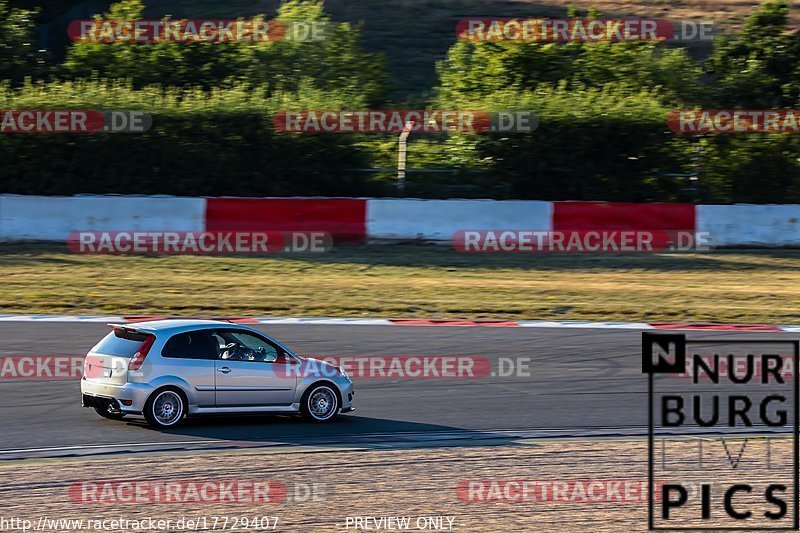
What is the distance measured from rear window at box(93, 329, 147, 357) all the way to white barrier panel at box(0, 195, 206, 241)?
997 cm

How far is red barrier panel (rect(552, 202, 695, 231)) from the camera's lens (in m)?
20.4

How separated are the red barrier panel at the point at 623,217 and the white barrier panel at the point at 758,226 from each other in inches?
25.5

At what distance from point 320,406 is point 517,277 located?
8772 mm

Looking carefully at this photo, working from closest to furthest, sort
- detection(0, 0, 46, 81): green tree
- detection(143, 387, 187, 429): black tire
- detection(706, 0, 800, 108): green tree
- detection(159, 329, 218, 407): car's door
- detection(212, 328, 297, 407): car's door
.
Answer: detection(143, 387, 187, 429): black tire, detection(159, 329, 218, 407): car's door, detection(212, 328, 297, 407): car's door, detection(0, 0, 46, 81): green tree, detection(706, 0, 800, 108): green tree

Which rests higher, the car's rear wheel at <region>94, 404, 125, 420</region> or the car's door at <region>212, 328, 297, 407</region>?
the car's door at <region>212, 328, 297, 407</region>

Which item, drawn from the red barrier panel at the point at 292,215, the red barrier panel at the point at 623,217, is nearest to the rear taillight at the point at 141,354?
the red barrier panel at the point at 292,215

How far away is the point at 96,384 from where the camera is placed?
10109 mm

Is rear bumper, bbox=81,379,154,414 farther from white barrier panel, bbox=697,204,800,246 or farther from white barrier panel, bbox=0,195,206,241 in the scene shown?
white barrier panel, bbox=697,204,800,246

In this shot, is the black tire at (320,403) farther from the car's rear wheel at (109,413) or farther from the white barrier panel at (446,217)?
the white barrier panel at (446,217)

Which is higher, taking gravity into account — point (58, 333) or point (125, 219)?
point (125, 219)

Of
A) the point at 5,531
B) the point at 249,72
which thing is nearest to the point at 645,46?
the point at 249,72

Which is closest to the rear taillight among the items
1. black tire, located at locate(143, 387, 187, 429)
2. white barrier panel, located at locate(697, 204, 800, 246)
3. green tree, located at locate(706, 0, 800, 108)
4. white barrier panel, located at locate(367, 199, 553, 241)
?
black tire, located at locate(143, 387, 187, 429)

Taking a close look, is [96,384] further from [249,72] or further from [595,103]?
[249,72]


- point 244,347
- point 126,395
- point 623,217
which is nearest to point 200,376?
point 244,347
